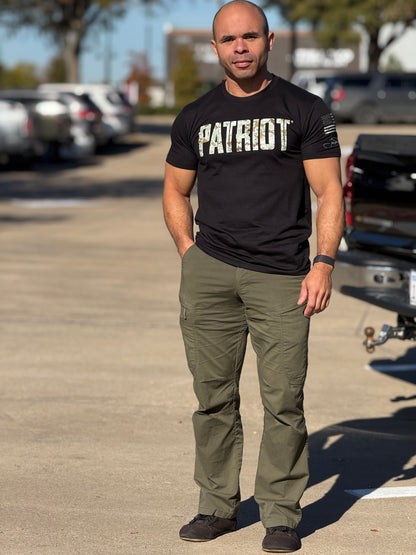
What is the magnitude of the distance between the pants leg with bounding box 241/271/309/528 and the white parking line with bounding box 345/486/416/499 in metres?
0.83

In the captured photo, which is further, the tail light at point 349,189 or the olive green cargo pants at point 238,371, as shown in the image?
the tail light at point 349,189

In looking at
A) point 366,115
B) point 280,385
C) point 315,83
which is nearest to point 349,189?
point 280,385

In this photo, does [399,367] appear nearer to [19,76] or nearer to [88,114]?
[88,114]

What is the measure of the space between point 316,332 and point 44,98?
22118 millimetres

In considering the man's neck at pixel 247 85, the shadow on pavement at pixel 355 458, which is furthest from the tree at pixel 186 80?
the man's neck at pixel 247 85

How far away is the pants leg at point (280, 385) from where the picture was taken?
4496 mm

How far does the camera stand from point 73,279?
1166 centimetres

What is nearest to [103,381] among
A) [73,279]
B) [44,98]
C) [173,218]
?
[173,218]

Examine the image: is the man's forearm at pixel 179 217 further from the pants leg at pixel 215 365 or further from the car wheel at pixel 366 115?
the car wheel at pixel 366 115

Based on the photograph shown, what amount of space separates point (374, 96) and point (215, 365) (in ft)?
122

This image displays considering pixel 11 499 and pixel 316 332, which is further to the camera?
pixel 316 332

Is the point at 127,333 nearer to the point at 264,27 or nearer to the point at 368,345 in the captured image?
the point at 368,345

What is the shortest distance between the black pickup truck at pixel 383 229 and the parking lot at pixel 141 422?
2.24 ft

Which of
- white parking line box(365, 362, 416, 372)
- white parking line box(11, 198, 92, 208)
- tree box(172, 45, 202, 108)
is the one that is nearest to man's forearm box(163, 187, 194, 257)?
white parking line box(365, 362, 416, 372)
